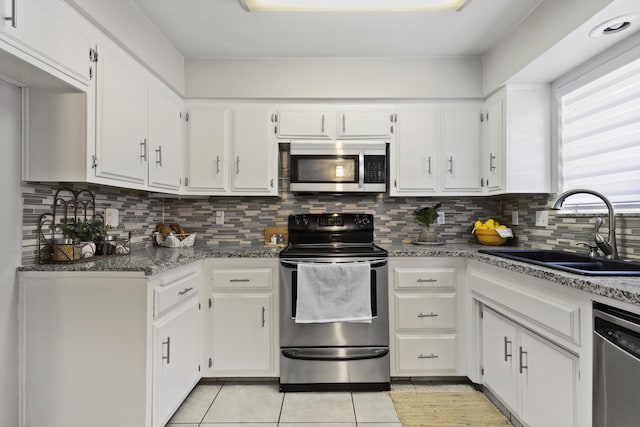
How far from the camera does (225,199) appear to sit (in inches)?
121

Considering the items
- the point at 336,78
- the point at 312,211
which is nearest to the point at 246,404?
the point at 312,211

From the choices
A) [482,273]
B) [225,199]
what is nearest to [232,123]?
[225,199]

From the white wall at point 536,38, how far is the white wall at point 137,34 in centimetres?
235

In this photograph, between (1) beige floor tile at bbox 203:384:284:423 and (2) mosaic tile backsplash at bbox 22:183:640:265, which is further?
(2) mosaic tile backsplash at bbox 22:183:640:265

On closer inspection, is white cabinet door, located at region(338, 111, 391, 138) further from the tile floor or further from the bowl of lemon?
the tile floor

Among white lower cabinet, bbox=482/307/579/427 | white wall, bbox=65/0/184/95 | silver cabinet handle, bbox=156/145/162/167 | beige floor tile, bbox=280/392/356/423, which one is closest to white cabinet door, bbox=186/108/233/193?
white wall, bbox=65/0/184/95

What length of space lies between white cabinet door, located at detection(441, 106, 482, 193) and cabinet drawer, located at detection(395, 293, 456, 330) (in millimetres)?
956

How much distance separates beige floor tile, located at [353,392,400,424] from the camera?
2.05 metres

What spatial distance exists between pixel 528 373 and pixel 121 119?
8.22 feet

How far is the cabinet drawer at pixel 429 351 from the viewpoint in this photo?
245 centimetres

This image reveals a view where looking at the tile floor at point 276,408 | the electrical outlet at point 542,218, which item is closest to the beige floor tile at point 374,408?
the tile floor at point 276,408

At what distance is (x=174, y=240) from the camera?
2.75 m

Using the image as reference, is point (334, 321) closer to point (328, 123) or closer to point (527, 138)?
point (328, 123)

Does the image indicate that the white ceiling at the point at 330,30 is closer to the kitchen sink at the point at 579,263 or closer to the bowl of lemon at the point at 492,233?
the bowl of lemon at the point at 492,233
